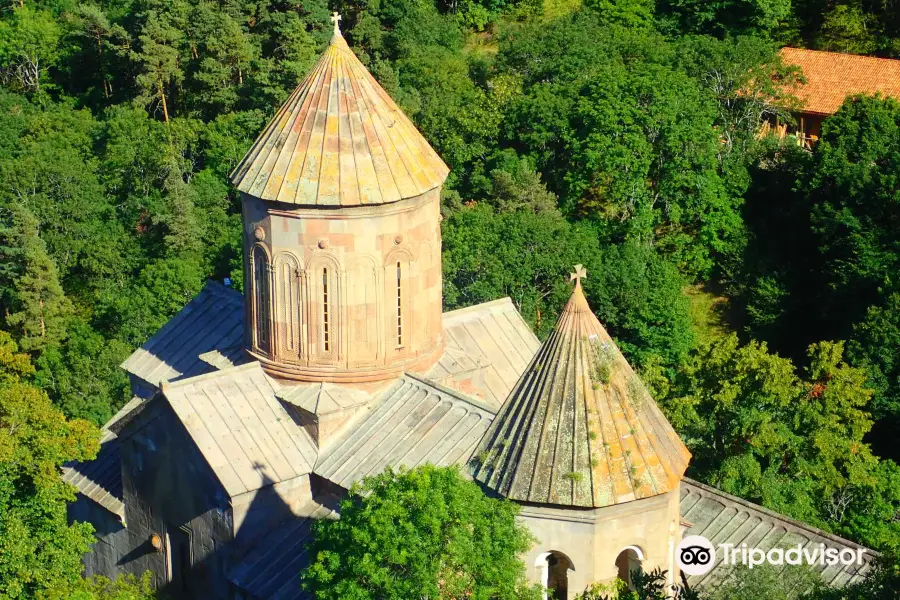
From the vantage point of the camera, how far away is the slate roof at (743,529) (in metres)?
26.4

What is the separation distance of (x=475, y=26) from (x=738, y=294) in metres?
22.4

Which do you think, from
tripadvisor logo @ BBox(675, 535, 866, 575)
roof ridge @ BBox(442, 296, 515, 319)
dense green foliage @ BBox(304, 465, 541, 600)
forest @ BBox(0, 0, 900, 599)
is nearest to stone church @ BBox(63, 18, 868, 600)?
tripadvisor logo @ BBox(675, 535, 866, 575)

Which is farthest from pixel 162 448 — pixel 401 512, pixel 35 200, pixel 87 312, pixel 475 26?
pixel 475 26

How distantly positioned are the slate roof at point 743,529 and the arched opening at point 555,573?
110 inches

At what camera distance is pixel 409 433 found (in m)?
27.6

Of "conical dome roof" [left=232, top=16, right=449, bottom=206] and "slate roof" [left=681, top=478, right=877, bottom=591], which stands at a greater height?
"conical dome roof" [left=232, top=16, right=449, bottom=206]

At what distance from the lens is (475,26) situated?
2672 inches

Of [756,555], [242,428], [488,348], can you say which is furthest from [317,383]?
[756,555]

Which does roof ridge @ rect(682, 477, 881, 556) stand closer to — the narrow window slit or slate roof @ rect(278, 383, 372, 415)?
slate roof @ rect(278, 383, 372, 415)

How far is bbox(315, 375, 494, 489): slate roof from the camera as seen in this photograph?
88.3 feet

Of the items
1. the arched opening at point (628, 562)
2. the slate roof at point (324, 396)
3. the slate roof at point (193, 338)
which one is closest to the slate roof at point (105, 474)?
the slate roof at point (193, 338)

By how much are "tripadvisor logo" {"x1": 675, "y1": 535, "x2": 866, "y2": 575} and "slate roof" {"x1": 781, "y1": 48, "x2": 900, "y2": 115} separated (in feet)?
102

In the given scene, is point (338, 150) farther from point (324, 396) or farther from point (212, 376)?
point (212, 376)

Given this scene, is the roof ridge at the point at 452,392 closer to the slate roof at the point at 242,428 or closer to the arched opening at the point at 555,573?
the slate roof at the point at 242,428
